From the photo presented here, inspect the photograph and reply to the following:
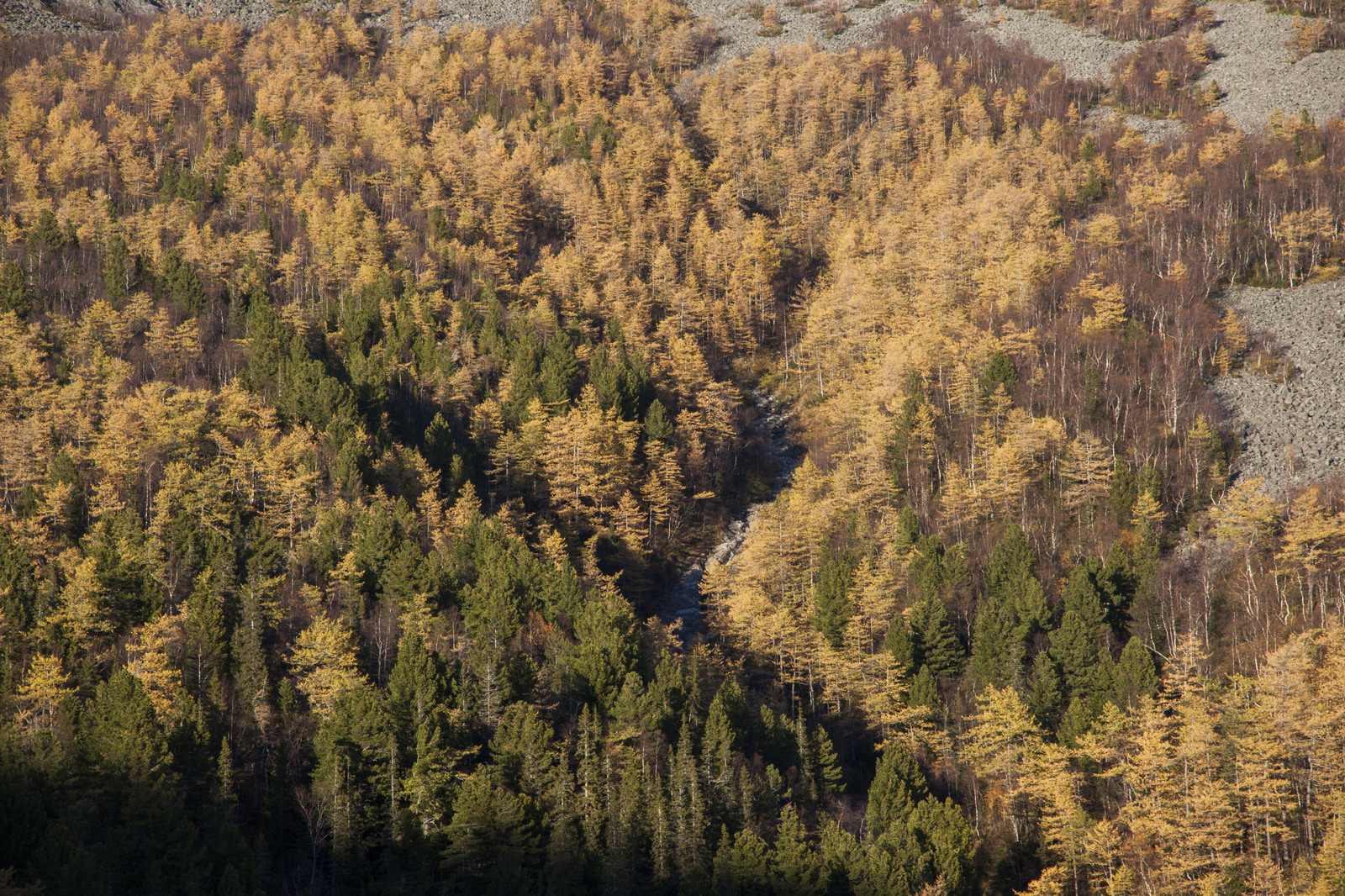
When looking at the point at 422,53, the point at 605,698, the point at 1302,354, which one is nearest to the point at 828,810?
the point at 605,698

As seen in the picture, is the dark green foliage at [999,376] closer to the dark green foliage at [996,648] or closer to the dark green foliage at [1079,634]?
the dark green foliage at [1079,634]

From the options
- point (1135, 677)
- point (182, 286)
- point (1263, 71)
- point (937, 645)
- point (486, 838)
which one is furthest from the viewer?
point (1263, 71)

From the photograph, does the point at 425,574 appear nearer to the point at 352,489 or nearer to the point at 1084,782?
the point at 352,489

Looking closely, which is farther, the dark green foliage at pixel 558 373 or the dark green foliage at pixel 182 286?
the dark green foliage at pixel 182 286

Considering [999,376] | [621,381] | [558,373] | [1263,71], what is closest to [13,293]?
[558,373]

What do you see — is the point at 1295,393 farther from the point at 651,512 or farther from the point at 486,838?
the point at 486,838

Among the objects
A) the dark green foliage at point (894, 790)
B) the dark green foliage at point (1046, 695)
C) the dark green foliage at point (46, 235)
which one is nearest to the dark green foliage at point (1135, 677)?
the dark green foliage at point (1046, 695)

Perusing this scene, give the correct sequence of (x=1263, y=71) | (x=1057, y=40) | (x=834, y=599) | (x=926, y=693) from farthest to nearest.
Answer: (x=1057, y=40)
(x=1263, y=71)
(x=834, y=599)
(x=926, y=693)
